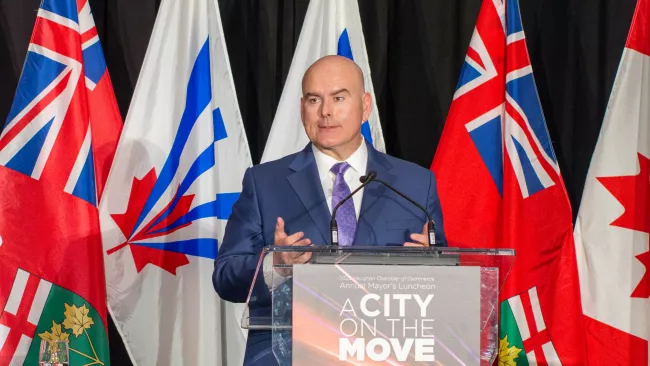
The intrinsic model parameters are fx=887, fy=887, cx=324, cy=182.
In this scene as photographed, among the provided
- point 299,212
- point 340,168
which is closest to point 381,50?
point 340,168

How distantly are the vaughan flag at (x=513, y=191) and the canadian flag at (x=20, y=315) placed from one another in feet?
5.70

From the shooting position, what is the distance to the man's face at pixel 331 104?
8.74 ft

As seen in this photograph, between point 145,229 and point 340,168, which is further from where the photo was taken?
point 145,229

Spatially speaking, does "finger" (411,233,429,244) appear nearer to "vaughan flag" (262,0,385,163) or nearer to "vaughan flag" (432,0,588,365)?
"vaughan flag" (432,0,588,365)

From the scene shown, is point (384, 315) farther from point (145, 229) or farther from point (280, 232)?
point (145, 229)

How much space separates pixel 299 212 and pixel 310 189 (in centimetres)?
8

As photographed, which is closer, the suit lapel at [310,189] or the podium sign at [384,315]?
the podium sign at [384,315]

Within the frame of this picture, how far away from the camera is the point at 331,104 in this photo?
2672 mm

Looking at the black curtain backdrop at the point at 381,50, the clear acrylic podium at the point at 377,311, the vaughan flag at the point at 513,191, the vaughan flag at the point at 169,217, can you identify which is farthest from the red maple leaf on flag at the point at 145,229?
the clear acrylic podium at the point at 377,311

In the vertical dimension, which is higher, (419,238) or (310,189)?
(310,189)

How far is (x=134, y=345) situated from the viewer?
3.87 meters

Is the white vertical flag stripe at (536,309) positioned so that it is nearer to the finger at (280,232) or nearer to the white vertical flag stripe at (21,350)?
the finger at (280,232)

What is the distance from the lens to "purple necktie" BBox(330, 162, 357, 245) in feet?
8.32

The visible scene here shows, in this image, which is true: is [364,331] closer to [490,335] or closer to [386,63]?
[490,335]
